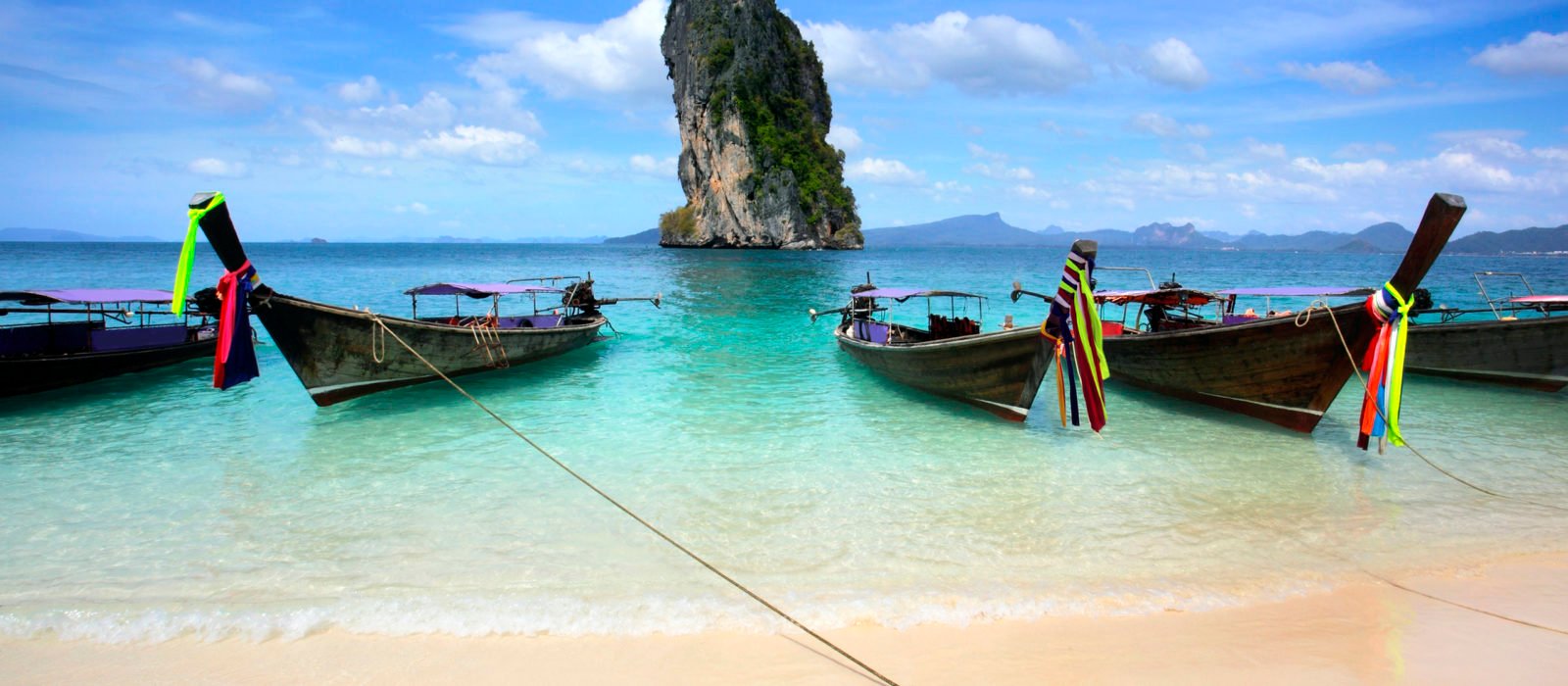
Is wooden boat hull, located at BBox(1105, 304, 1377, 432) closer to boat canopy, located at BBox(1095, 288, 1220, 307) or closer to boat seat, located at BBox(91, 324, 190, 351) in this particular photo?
boat canopy, located at BBox(1095, 288, 1220, 307)

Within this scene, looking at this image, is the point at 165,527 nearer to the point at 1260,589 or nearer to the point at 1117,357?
the point at 1260,589

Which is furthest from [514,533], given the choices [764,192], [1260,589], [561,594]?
[764,192]

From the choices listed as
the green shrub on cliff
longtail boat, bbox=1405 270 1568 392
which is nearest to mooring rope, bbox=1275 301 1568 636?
longtail boat, bbox=1405 270 1568 392

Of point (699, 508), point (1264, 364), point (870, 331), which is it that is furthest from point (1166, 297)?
point (699, 508)

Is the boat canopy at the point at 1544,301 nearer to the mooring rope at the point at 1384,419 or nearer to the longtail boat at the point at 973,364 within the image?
the mooring rope at the point at 1384,419

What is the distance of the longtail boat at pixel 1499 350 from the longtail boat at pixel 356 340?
14839 mm

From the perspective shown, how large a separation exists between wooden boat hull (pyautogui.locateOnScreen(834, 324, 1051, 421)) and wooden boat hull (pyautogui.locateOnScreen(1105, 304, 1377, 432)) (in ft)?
6.84

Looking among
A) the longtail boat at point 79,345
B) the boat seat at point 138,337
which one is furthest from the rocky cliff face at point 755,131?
the longtail boat at point 79,345

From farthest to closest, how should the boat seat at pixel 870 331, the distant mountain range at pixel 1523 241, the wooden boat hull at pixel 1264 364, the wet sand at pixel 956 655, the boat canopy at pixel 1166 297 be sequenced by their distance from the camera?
1. the distant mountain range at pixel 1523 241
2. the boat seat at pixel 870 331
3. the boat canopy at pixel 1166 297
4. the wooden boat hull at pixel 1264 364
5. the wet sand at pixel 956 655

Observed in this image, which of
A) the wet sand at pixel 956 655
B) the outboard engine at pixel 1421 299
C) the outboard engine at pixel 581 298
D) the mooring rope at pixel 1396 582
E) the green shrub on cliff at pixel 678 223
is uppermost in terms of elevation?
the green shrub on cliff at pixel 678 223

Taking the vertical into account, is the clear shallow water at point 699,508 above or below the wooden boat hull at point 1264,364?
below

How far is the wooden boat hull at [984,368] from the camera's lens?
30.7ft

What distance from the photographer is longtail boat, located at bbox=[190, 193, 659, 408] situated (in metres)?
8.33

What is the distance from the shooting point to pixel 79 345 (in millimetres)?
12789
